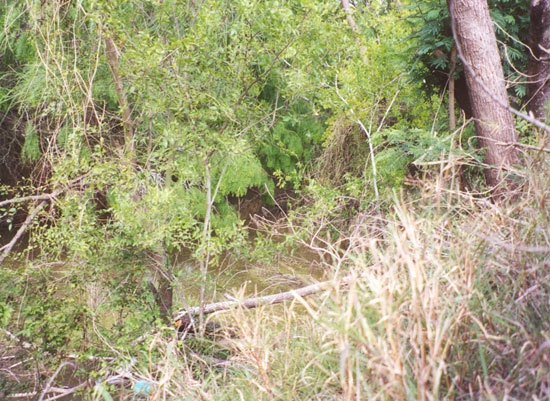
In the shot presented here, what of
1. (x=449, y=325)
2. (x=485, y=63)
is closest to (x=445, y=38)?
(x=485, y=63)

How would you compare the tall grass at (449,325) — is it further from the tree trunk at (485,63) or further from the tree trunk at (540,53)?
the tree trunk at (540,53)

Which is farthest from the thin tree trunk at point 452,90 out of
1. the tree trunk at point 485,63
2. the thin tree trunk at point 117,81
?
the thin tree trunk at point 117,81

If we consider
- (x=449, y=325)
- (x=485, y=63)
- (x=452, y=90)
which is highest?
(x=485, y=63)

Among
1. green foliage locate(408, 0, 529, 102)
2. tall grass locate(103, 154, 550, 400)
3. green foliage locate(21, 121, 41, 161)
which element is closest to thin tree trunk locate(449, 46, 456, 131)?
green foliage locate(408, 0, 529, 102)

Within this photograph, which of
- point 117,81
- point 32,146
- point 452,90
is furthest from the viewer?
point 32,146

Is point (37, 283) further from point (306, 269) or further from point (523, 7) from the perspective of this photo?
point (523, 7)

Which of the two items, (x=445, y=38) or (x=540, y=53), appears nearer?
(x=540, y=53)

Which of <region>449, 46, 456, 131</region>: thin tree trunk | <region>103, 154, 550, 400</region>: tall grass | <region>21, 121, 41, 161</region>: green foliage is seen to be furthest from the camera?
<region>21, 121, 41, 161</region>: green foliage

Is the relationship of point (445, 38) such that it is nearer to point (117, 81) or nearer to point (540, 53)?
point (540, 53)

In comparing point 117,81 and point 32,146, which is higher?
point 117,81

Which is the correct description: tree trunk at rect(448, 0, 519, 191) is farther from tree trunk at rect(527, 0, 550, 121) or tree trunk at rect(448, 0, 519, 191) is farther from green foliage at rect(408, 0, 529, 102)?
green foliage at rect(408, 0, 529, 102)

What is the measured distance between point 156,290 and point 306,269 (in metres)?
3.39

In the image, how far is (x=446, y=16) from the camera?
4496 mm

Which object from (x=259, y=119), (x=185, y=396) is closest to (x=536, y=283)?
(x=185, y=396)
